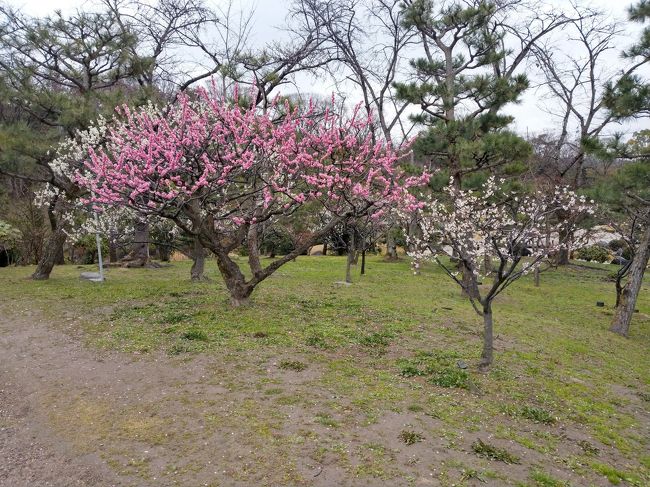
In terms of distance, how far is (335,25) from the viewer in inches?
780

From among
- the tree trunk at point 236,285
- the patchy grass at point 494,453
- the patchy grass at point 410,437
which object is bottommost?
the patchy grass at point 494,453

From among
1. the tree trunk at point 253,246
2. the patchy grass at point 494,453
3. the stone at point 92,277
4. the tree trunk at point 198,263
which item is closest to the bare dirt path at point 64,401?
the patchy grass at point 494,453

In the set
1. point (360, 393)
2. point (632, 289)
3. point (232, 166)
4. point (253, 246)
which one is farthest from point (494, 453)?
point (632, 289)

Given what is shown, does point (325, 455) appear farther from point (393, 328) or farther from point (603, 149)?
point (603, 149)

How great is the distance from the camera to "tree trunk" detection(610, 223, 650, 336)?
10.3 metres

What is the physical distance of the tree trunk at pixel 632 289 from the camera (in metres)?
10.3

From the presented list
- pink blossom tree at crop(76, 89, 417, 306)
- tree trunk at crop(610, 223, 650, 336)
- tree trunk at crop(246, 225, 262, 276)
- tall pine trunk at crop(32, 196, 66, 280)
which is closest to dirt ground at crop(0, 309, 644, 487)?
pink blossom tree at crop(76, 89, 417, 306)

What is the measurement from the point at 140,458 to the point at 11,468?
39.2 inches

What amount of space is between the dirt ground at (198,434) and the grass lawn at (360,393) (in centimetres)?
2

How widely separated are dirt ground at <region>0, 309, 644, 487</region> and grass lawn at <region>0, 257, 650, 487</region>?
2 cm

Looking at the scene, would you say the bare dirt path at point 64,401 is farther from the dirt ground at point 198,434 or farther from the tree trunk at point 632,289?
the tree trunk at point 632,289

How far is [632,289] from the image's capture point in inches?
412

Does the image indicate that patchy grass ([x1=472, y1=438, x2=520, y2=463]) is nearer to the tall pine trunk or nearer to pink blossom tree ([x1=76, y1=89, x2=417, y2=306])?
pink blossom tree ([x1=76, y1=89, x2=417, y2=306])

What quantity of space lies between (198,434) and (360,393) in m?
1.86
